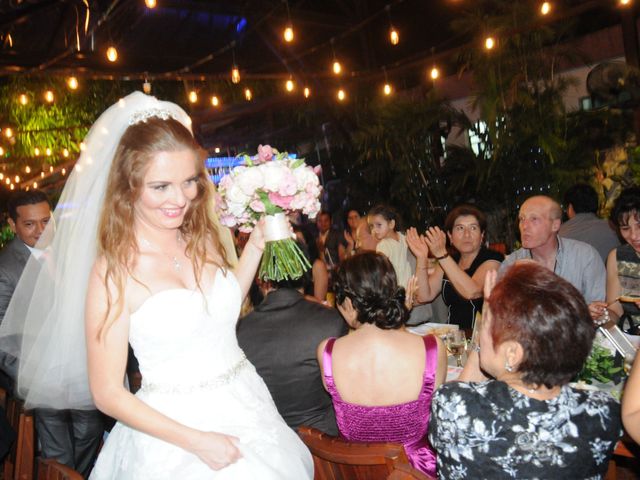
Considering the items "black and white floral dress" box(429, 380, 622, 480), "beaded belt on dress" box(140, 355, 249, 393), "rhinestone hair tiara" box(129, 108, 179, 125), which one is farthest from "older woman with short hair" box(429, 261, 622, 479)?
"rhinestone hair tiara" box(129, 108, 179, 125)

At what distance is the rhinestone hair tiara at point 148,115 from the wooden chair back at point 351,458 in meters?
1.15

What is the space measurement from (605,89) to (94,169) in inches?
303

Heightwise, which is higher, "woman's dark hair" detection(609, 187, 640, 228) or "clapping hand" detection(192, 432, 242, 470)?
"woman's dark hair" detection(609, 187, 640, 228)

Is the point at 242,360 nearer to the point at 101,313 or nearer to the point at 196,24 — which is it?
the point at 101,313

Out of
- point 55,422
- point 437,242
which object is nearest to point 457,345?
point 437,242

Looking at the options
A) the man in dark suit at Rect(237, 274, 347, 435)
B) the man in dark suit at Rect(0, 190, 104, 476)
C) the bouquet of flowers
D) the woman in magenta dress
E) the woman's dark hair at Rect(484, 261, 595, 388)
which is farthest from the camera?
the man in dark suit at Rect(0, 190, 104, 476)

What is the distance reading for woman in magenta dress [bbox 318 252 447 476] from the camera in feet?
7.52

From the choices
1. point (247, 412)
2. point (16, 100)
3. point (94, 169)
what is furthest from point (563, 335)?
point (16, 100)

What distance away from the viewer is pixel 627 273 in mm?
3588

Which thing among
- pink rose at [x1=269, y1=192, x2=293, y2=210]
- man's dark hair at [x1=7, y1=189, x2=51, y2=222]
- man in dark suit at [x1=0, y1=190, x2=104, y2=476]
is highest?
man's dark hair at [x1=7, y1=189, x2=51, y2=222]

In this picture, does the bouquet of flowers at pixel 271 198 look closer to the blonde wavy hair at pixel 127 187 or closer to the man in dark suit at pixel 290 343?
the blonde wavy hair at pixel 127 187

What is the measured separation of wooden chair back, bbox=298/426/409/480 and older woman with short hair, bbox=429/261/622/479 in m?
0.16

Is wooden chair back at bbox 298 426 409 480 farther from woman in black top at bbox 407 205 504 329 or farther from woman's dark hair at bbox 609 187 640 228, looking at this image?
woman's dark hair at bbox 609 187 640 228

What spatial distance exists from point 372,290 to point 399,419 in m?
0.53
